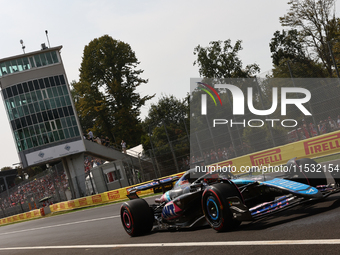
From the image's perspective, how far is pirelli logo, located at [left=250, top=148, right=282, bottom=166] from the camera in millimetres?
16469

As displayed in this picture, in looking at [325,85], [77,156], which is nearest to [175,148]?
[325,85]

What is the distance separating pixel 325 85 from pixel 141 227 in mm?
10703

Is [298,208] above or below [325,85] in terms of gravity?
below

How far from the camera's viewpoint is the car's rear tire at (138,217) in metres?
7.88

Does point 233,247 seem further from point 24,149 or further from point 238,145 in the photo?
point 24,149

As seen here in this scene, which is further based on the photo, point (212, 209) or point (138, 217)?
point (138, 217)

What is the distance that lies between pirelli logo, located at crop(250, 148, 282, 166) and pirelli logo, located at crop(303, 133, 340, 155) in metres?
1.31

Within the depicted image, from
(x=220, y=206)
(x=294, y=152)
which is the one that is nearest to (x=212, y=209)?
(x=220, y=206)

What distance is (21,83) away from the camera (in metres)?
40.8

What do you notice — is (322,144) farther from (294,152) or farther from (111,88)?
(111,88)

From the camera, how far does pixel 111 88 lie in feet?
162

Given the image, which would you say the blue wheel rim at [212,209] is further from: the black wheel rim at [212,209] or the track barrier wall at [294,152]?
the track barrier wall at [294,152]

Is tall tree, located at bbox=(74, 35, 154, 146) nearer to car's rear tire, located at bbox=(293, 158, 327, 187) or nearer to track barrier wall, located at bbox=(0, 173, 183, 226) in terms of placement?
track barrier wall, located at bbox=(0, 173, 183, 226)

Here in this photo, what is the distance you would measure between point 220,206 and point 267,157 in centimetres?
1175
